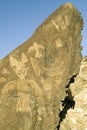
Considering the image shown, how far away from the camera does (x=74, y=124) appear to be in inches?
332

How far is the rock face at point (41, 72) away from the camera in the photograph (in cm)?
2406

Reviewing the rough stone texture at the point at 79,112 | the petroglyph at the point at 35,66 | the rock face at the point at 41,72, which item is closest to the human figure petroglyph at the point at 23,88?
the rock face at the point at 41,72

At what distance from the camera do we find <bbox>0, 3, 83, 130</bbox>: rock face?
24.1 metres

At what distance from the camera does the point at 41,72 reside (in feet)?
87.5

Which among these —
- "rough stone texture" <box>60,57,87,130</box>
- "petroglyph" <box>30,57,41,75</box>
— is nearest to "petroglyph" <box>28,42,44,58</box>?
"petroglyph" <box>30,57,41,75</box>

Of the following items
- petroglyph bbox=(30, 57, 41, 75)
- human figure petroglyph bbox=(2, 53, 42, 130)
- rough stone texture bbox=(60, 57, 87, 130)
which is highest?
petroglyph bbox=(30, 57, 41, 75)

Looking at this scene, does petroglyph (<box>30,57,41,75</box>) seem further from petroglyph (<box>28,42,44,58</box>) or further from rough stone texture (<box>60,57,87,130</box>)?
rough stone texture (<box>60,57,87,130</box>)

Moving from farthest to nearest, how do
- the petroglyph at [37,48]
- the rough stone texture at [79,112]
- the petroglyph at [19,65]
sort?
the petroglyph at [37,48] < the petroglyph at [19,65] < the rough stone texture at [79,112]

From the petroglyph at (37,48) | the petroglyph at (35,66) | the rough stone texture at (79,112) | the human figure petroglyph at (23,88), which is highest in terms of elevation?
the petroglyph at (37,48)

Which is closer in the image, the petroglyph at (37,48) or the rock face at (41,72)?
the rock face at (41,72)

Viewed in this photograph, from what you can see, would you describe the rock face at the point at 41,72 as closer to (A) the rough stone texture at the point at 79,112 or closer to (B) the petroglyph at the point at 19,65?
(B) the petroglyph at the point at 19,65

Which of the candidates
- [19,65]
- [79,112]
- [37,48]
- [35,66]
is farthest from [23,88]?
[79,112]

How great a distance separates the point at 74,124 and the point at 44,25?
2016 centimetres

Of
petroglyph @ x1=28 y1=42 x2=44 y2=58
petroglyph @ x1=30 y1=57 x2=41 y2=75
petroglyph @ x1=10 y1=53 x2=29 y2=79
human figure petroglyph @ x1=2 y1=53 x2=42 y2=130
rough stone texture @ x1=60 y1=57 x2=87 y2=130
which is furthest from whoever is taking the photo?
petroglyph @ x1=28 y1=42 x2=44 y2=58
